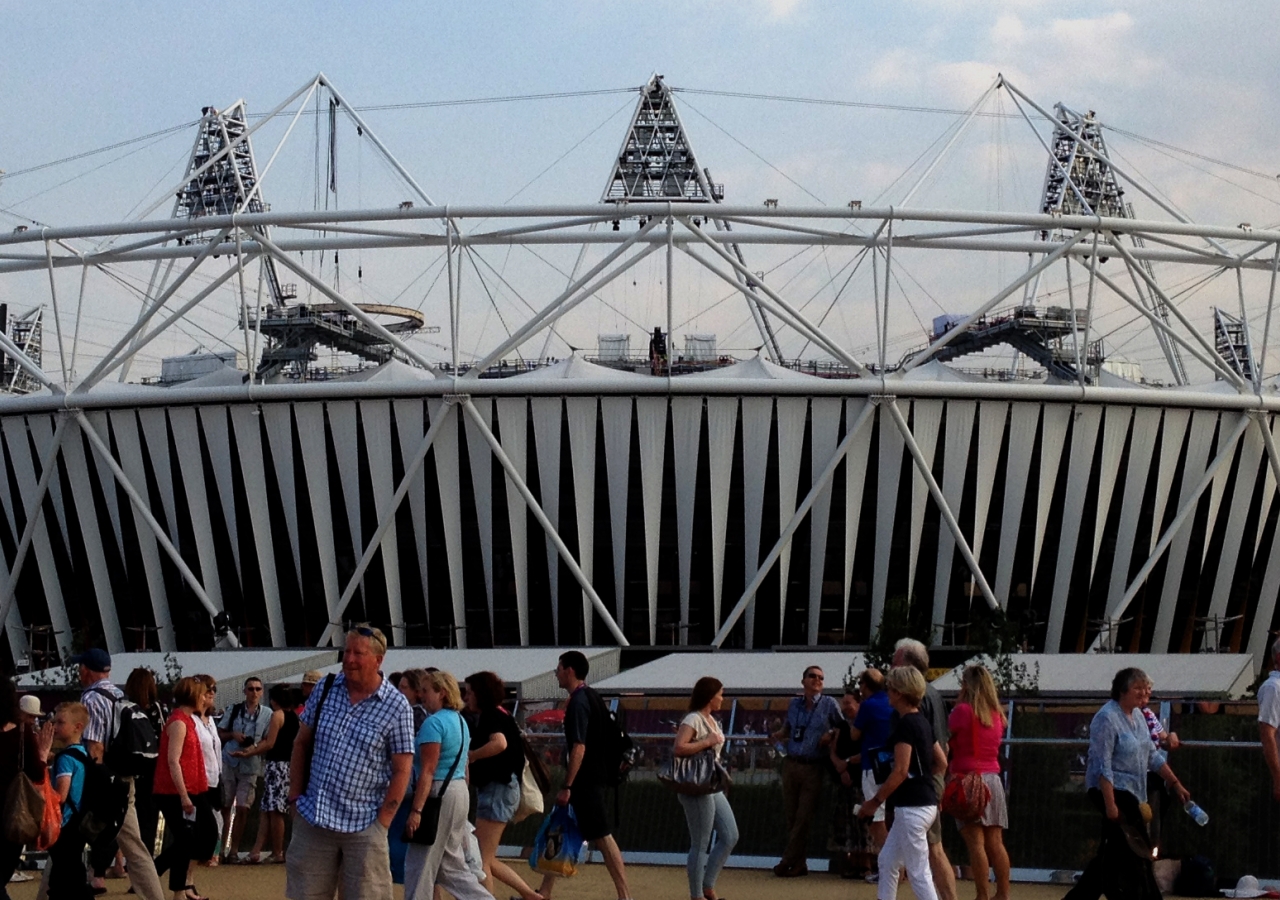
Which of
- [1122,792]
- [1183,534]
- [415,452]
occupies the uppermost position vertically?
[1122,792]

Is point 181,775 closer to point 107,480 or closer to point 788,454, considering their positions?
A: point 788,454

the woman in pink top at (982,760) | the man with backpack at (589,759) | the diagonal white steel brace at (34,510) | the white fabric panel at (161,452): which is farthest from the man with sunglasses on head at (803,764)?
the diagonal white steel brace at (34,510)

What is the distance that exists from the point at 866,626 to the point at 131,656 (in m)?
19.6

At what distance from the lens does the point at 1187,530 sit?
4891 centimetres

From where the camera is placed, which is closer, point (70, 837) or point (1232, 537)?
point (70, 837)

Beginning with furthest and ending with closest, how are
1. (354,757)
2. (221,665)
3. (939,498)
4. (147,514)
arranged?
(147,514) < (939,498) < (221,665) < (354,757)

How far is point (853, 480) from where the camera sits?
151 ft

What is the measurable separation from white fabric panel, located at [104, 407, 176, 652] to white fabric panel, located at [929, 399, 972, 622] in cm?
2071

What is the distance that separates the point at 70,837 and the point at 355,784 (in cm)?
303

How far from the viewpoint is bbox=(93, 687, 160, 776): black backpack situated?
12062 mm

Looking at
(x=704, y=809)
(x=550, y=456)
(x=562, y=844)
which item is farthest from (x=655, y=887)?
(x=550, y=456)

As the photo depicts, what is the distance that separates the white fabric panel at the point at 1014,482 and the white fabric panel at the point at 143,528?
22465 mm

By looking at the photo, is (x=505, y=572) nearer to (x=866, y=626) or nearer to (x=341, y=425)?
(x=341, y=425)

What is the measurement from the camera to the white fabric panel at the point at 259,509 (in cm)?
4638
